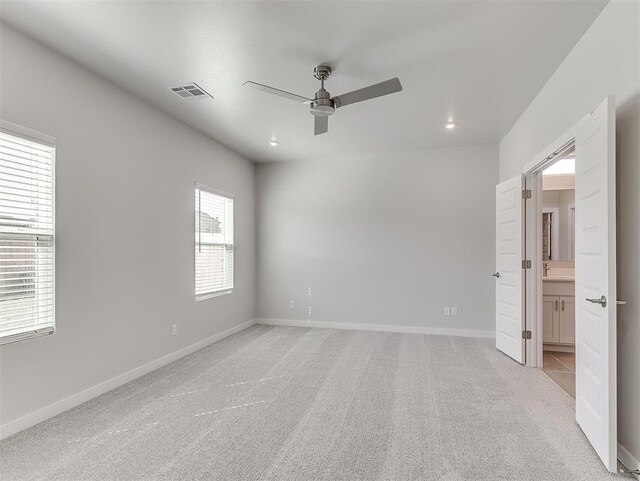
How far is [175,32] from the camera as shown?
238 cm

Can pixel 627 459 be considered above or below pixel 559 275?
below

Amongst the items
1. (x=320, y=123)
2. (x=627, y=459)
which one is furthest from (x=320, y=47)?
(x=627, y=459)

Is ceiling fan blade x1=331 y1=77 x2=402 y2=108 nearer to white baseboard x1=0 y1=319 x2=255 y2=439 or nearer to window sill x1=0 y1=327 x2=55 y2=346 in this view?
window sill x1=0 y1=327 x2=55 y2=346

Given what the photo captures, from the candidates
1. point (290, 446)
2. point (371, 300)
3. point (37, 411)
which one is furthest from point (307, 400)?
point (371, 300)

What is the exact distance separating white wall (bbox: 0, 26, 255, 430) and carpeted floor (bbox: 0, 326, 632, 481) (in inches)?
13.6

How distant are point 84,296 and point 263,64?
7.87ft

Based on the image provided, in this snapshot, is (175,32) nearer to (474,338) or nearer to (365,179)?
(365,179)

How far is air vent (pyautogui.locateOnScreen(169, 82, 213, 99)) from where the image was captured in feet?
10.4

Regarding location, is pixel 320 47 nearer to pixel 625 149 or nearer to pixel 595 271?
pixel 625 149

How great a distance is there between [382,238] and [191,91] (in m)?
3.36

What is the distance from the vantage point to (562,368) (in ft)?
12.1

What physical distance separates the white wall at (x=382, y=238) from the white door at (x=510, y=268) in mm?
777

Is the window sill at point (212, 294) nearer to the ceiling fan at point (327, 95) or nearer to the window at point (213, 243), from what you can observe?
the window at point (213, 243)

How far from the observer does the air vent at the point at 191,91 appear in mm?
3177
